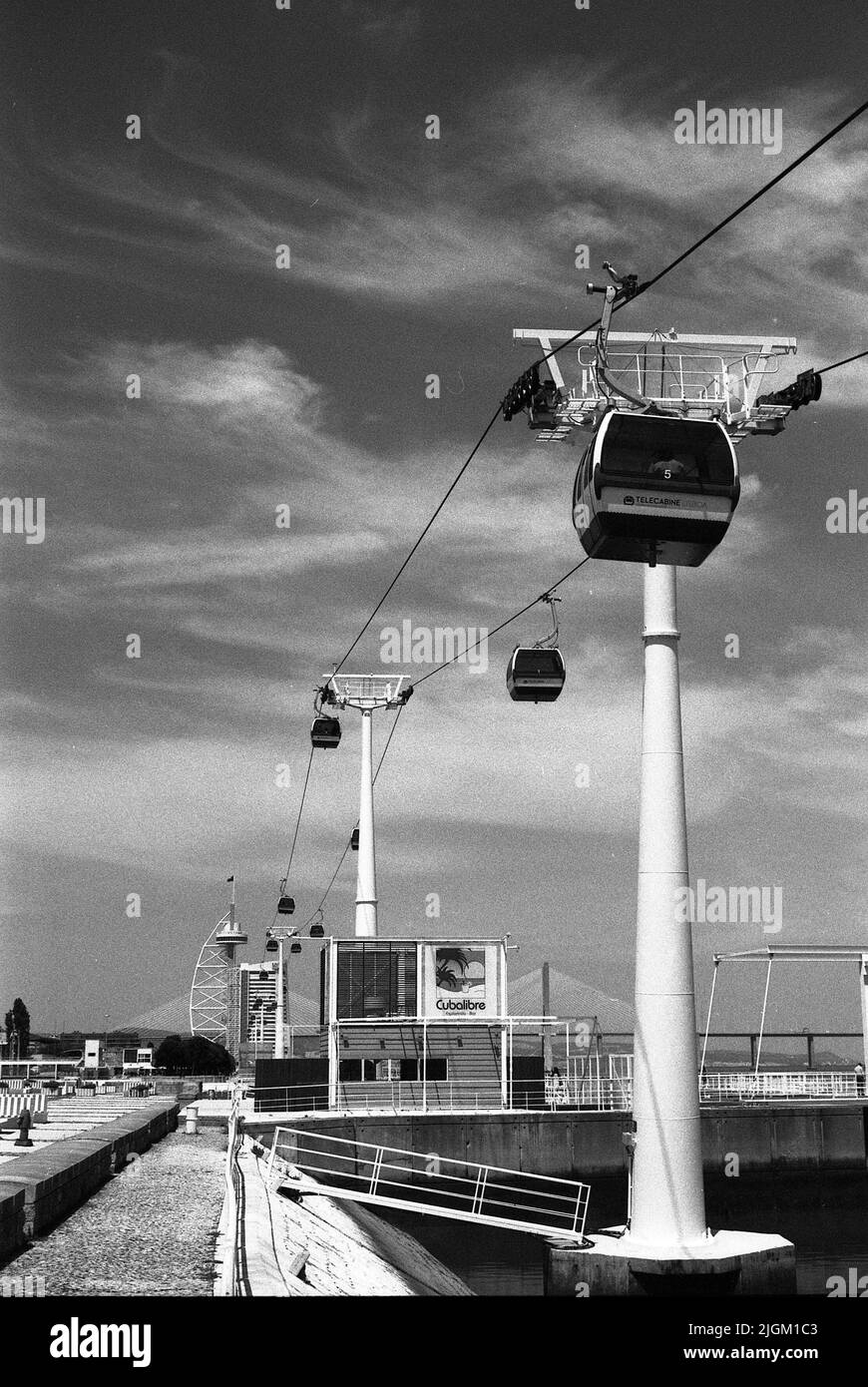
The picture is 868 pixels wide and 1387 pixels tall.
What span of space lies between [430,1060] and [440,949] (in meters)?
3.94

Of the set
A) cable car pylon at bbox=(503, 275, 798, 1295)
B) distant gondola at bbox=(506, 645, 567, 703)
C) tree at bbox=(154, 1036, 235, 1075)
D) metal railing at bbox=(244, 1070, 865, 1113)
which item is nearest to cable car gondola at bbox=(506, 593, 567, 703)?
distant gondola at bbox=(506, 645, 567, 703)

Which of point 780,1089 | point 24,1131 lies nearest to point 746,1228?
point 780,1089

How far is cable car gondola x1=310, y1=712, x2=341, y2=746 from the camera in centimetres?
4812

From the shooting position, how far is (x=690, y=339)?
23.0 metres

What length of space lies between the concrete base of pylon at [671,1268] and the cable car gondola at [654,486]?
9916 millimetres

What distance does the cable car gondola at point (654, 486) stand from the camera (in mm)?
16406

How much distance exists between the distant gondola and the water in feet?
41.2

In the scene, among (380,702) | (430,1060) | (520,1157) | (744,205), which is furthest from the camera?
(380,702)

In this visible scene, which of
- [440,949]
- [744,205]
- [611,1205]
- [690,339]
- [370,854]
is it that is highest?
[690,339]

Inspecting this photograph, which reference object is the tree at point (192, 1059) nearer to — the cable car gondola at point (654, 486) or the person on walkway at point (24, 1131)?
the person on walkway at point (24, 1131)

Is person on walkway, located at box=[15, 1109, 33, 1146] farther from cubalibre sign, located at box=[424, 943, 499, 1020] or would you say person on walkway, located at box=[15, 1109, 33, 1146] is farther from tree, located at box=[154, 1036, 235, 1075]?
tree, located at box=[154, 1036, 235, 1075]

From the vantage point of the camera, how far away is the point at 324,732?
4828 centimetres
